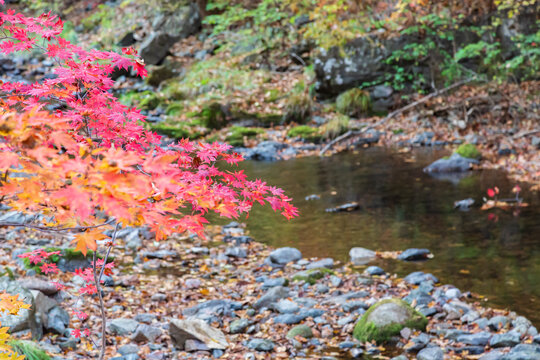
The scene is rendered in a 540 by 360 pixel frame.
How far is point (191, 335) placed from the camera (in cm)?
444

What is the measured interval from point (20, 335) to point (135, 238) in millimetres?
3467

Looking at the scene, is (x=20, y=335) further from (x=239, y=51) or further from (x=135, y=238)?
(x=239, y=51)

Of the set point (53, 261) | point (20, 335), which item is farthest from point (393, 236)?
point (20, 335)

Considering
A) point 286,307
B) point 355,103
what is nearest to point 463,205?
point 286,307

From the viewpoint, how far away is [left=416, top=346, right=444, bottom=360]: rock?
425 cm

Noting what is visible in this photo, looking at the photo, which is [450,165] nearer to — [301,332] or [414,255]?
[414,255]

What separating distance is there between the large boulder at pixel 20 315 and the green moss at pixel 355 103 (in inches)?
495

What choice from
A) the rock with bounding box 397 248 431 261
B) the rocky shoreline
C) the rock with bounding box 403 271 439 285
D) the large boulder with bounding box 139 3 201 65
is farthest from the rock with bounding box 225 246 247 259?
the large boulder with bounding box 139 3 201 65

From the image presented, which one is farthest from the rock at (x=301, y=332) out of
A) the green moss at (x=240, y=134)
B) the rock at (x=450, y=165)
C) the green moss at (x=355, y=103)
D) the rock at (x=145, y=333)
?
the green moss at (x=355, y=103)

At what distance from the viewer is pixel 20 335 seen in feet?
13.2

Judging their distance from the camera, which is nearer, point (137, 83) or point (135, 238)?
point (135, 238)

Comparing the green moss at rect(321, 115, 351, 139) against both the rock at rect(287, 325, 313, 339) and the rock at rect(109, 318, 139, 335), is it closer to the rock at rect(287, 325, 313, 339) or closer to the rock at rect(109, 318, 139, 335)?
the rock at rect(287, 325, 313, 339)

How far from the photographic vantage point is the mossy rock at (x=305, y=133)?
1420 centimetres

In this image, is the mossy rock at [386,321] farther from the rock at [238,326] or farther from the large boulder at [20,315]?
the large boulder at [20,315]
